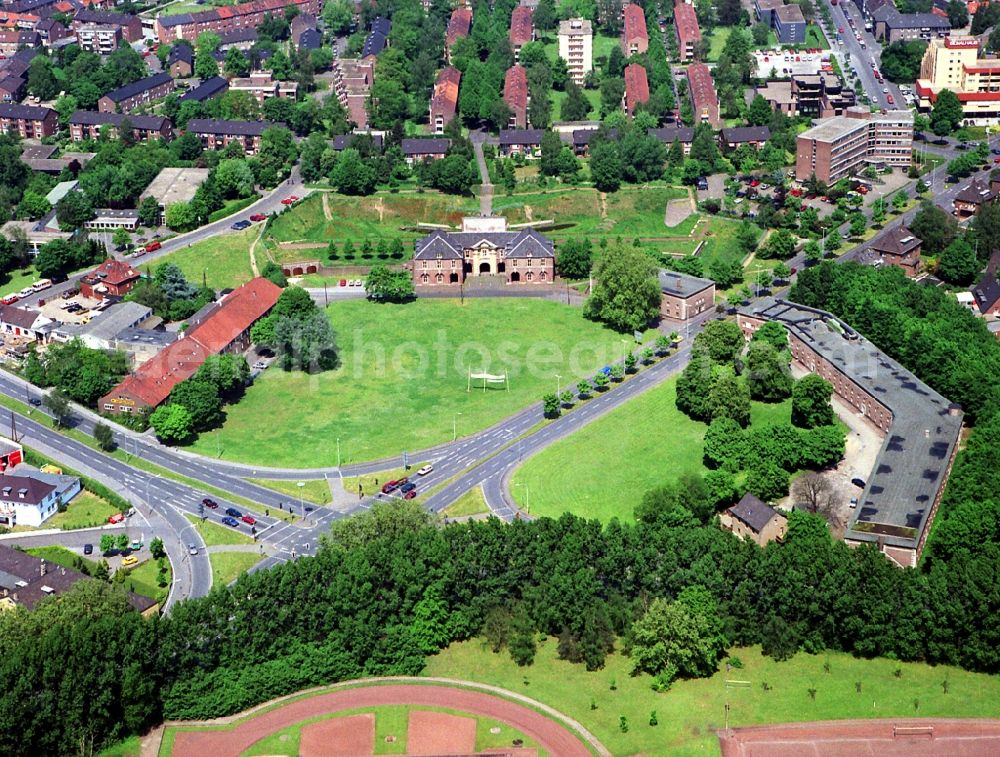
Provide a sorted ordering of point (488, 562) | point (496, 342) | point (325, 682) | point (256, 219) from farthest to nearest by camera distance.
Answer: point (256, 219), point (496, 342), point (488, 562), point (325, 682)

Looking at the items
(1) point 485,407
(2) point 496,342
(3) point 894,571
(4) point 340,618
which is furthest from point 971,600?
(2) point 496,342

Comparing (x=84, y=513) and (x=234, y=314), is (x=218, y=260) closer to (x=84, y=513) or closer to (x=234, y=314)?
(x=234, y=314)

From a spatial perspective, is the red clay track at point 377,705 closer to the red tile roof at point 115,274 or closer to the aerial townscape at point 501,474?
the aerial townscape at point 501,474

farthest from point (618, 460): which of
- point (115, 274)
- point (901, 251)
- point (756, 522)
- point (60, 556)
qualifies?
point (115, 274)

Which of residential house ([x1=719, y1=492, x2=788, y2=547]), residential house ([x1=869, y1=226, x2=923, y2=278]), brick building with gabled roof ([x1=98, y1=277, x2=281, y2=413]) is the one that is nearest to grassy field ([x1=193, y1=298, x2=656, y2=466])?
brick building with gabled roof ([x1=98, y1=277, x2=281, y2=413])

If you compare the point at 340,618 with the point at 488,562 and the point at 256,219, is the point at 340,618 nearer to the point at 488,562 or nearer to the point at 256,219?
the point at 488,562
